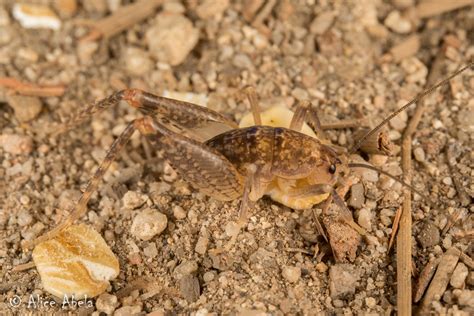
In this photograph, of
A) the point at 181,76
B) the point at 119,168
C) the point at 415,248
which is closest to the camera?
the point at 415,248

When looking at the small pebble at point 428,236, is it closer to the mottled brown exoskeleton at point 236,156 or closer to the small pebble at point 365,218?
the small pebble at point 365,218

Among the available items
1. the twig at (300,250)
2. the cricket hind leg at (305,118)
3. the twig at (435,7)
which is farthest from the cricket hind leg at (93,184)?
the twig at (435,7)

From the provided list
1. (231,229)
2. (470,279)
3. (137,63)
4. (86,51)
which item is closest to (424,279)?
(470,279)

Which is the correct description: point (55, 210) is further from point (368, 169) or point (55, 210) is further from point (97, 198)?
point (368, 169)

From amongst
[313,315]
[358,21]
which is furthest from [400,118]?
[313,315]

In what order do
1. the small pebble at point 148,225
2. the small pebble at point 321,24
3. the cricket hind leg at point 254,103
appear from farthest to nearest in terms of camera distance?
the small pebble at point 321,24
the cricket hind leg at point 254,103
the small pebble at point 148,225

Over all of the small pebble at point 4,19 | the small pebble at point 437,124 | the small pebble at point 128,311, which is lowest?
the small pebble at point 128,311

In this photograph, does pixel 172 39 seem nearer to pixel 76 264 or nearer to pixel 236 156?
pixel 236 156

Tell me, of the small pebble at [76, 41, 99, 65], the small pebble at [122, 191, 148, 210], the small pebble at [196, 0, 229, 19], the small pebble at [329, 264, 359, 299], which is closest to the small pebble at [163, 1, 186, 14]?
the small pebble at [196, 0, 229, 19]
